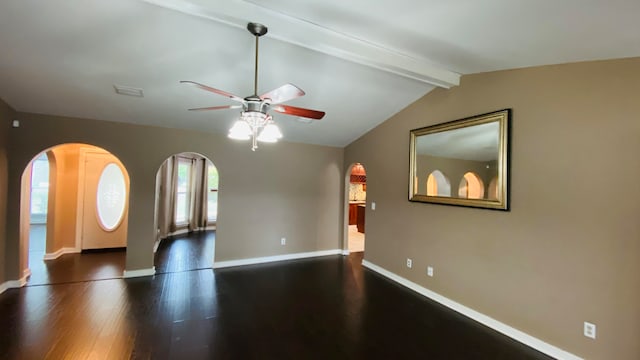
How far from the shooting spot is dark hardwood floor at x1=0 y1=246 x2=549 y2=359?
245cm

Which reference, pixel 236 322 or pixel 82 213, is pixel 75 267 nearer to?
pixel 82 213

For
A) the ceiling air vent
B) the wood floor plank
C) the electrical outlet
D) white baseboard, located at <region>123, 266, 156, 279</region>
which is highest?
the ceiling air vent

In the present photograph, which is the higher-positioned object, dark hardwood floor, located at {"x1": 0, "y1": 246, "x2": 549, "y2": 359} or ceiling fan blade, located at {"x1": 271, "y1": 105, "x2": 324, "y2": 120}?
ceiling fan blade, located at {"x1": 271, "y1": 105, "x2": 324, "y2": 120}

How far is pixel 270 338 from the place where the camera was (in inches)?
105

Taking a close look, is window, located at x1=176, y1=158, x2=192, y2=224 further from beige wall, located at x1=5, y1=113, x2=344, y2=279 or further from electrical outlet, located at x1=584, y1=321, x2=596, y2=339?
electrical outlet, located at x1=584, y1=321, x2=596, y2=339

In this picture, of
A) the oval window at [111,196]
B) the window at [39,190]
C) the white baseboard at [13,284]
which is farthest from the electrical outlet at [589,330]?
the window at [39,190]

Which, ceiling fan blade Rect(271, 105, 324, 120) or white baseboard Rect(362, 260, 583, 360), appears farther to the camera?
white baseboard Rect(362, 260, 583, 360)

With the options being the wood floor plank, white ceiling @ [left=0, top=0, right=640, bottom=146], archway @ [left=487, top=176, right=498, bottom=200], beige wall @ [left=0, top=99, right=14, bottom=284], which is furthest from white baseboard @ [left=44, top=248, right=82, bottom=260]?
archway @ [left=487, top=176, right=498, bottom=200]

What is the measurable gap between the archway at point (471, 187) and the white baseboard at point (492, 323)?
139 cm

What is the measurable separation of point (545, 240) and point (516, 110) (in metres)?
1.36

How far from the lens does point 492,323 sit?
299 centimetres

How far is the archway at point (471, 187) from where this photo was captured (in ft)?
10.5

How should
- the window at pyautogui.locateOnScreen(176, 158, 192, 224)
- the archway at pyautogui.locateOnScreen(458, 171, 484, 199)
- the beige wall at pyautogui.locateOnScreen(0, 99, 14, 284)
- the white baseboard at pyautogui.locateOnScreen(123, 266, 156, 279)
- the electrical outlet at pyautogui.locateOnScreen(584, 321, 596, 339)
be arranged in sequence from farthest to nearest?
the window at pyautogui.locateOnScreen(176, 158, 192, 224) < the white baseboard at pyautogui.locateOnScreen(123, 266, 156, 279) < the beige wall at pyautogui.locateOnScreen(0, 99, 14, 284) < the archway at pyautogui.locateOnScreen(458, 171, 484, 199) < the electrical outlet at pyautogui.locateOnScreen(584, 321, 596, 339)

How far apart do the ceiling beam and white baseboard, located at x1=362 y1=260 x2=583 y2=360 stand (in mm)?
2841
